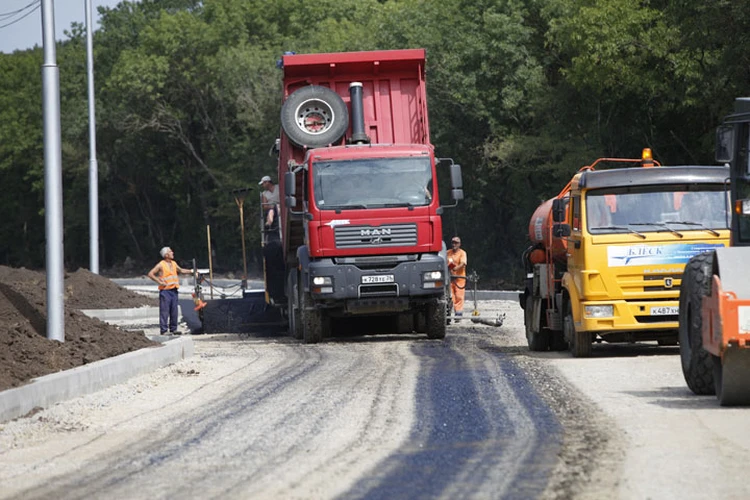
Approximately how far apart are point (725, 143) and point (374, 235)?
30.9 ft

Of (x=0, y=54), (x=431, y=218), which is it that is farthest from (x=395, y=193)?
(x=0, y=54)

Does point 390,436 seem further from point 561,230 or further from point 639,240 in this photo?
point 561,230

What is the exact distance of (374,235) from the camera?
Answer: 21219 millimetres

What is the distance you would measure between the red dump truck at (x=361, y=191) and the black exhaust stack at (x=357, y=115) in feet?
0.05

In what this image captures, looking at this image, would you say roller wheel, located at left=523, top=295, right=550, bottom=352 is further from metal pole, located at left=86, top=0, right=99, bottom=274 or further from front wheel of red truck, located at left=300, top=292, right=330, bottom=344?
metal pole, located at left=86, top=0, right=99, bottom=274

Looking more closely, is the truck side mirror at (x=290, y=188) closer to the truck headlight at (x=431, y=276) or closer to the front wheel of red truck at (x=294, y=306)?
the front wheel of red truck at (x=294, y=306)

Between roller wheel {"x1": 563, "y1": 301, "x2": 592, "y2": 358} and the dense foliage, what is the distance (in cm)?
1505

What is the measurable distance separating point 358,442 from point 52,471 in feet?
7.04

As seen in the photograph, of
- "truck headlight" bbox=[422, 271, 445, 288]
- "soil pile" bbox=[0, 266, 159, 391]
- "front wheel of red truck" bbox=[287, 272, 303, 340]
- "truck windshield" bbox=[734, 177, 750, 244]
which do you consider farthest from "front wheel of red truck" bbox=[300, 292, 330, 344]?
"truck windshield" bbox=[734, 177, 750, 244]

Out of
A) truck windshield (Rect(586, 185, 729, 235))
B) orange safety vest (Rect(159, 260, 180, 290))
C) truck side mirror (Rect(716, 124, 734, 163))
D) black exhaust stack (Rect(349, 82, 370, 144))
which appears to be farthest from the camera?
orange safety vest (Rect(159, 260, 180, 290))

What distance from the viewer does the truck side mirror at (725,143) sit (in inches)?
482

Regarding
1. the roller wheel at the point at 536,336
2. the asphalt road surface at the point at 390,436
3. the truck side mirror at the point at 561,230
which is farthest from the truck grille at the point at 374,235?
the asphalt road surface at the point at 390,436

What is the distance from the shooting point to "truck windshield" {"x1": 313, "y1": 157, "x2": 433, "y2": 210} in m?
21.1

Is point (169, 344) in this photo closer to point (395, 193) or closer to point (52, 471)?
point (395, 193)
